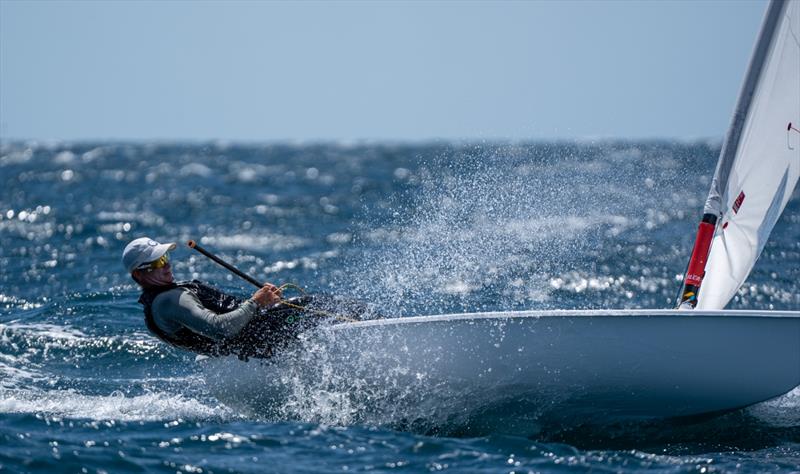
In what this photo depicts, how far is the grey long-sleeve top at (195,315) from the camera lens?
5.58 metres

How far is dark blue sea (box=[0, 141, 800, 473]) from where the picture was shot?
5047 millimetres

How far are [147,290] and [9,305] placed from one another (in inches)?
160

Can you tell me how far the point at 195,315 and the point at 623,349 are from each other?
7.36 ft

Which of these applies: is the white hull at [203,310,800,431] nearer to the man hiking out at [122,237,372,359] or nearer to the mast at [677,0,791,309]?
the man hiking out at [122,237,372,359]

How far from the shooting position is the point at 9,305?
30.6 ft

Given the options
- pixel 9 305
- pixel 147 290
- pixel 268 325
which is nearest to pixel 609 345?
pixel 268 325

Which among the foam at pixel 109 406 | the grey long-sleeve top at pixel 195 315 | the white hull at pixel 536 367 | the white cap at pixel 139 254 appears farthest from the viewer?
the foam at pixel 109 406

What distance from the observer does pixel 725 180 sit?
593 cm

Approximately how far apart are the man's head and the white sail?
3048 millimetres

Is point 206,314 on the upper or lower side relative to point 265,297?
lower

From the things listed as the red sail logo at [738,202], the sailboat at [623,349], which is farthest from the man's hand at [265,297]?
the red sail logo at [738,202]

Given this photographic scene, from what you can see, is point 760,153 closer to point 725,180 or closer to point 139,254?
point 725,180

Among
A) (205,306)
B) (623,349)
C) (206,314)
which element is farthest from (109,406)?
(623,349)

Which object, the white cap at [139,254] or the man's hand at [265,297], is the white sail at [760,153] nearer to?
the man's hand at [265,297]
